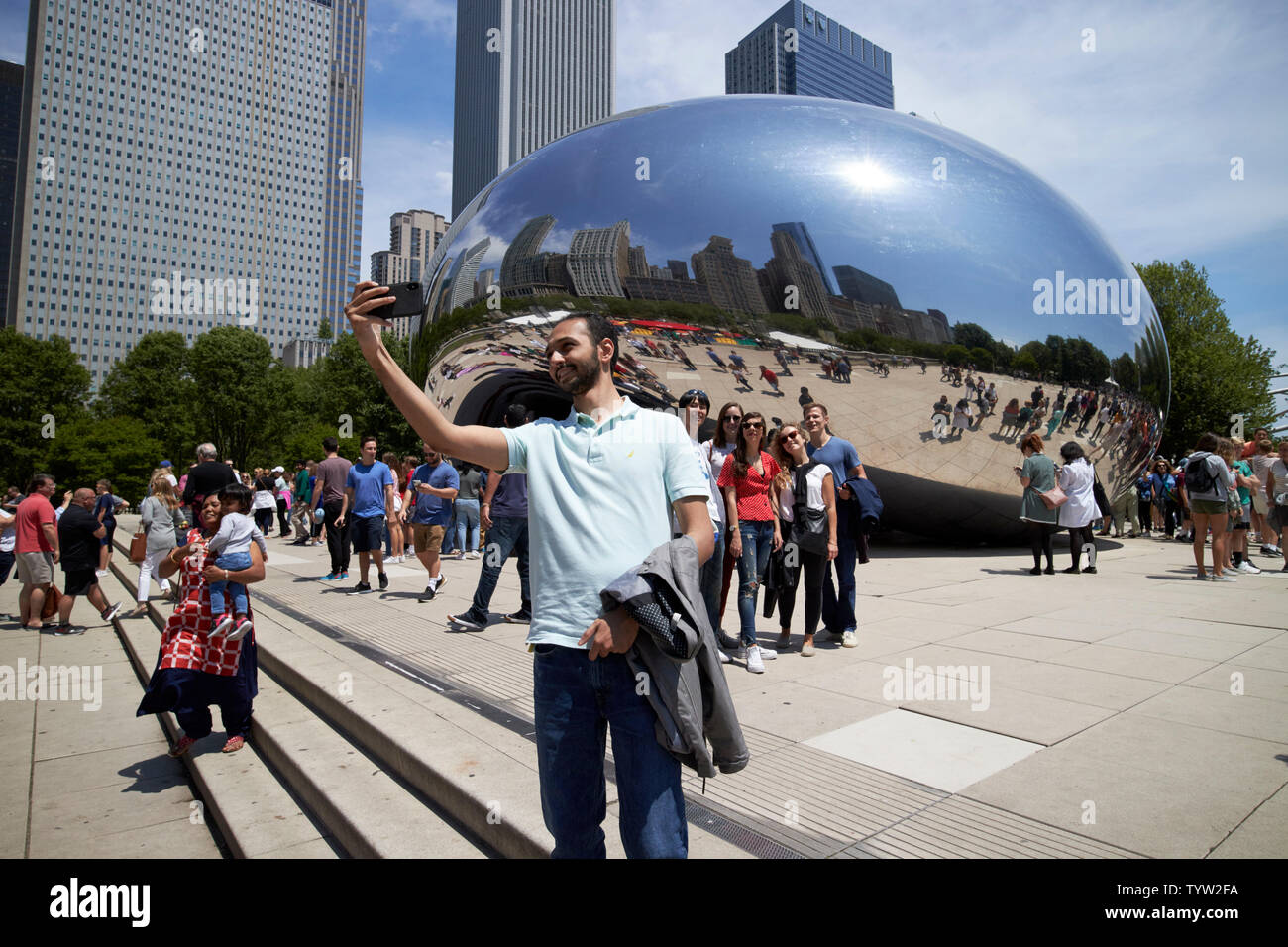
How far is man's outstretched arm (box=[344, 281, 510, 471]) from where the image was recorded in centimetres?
172

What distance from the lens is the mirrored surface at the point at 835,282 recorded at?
898 centimetres

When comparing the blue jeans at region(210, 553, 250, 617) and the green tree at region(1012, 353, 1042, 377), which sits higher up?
the green tree at region(1012, 353, 1042, 377)

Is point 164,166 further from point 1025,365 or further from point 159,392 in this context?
point 1025,365

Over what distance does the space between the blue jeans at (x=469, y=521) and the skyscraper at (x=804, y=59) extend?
18729mm

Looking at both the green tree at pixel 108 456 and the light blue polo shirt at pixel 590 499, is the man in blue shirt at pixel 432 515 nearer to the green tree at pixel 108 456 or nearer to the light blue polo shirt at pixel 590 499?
the light blue polo shirt at pixel 590 499

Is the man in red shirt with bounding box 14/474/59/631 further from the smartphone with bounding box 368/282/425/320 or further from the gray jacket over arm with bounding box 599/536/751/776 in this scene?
the gray jacket over arm with bounding box 599/536/751/776

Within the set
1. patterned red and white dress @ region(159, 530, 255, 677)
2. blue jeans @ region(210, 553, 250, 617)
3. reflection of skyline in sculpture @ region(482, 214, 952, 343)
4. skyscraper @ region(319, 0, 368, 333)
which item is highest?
skyscraper @ region(319, 0, 368, 333)

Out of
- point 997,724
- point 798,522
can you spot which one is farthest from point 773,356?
point 997,724

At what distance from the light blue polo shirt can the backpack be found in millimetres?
8286

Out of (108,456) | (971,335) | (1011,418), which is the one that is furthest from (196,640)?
(108,456)

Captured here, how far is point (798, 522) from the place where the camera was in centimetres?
522

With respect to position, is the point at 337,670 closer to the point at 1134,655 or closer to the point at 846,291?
the point at 1134,655

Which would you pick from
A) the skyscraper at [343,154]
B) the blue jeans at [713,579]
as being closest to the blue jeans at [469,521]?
the blue jeans at [713,579]

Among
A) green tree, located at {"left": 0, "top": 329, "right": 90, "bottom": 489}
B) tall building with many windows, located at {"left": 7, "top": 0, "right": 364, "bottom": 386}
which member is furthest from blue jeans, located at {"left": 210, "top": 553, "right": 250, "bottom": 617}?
tall building with many windows, located at {"left": 7, "top": 0, "right": 364, "bottom": 386}
